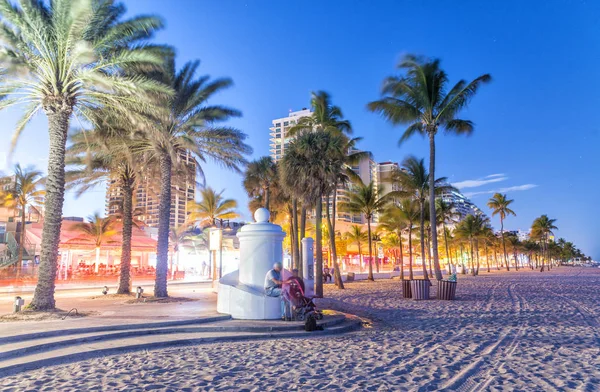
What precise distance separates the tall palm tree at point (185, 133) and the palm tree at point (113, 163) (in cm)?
87

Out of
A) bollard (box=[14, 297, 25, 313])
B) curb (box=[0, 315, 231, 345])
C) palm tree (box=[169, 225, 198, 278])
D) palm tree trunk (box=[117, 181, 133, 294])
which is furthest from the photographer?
palm tree (box=[169, 225, 198, 278])

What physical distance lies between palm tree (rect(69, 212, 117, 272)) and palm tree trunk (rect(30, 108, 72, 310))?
23.4 m

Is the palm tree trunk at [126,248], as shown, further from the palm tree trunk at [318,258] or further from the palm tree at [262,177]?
the palm tree at [262,177]

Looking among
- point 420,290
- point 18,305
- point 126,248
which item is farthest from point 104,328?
point 420,290

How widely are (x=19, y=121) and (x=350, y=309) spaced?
12.3 metres

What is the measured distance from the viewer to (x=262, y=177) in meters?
31.8

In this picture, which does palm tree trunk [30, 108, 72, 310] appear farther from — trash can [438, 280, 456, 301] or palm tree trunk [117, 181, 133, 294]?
trash can [438, 280, 456, 301]

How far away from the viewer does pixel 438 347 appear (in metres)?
8.36

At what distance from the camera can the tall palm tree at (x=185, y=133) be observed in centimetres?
1641

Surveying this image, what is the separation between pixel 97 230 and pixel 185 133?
70.4 feet

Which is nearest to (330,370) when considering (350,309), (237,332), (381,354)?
(381,354)

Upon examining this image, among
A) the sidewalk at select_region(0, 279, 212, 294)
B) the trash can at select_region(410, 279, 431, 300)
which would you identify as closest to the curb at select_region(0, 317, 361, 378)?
the trash can at select_region(410, 279, 431, 300)

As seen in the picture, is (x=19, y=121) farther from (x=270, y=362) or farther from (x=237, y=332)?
(x=270, y=362)

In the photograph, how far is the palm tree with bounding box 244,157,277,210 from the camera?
31.4m
